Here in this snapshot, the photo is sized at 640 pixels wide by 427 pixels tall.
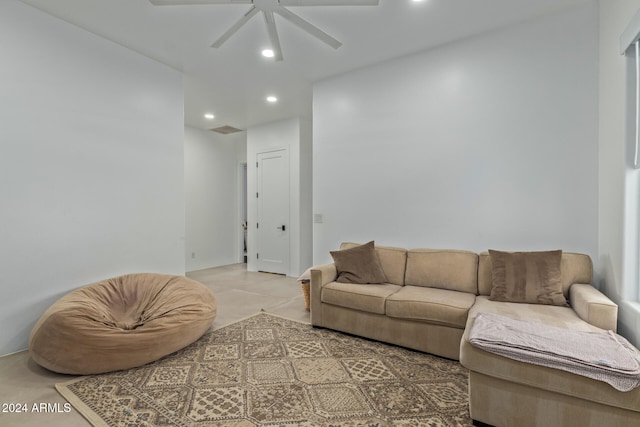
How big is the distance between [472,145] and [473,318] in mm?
1881

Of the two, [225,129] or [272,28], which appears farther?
[225,129]

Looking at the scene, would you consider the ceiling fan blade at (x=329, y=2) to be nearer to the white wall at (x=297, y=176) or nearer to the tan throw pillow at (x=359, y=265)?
the tan throw pillow at (x=359, y=265)

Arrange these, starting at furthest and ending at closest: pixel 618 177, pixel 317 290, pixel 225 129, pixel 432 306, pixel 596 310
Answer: pixel 225 129 < pixel 317 290 < pixel 432 306 < pixel 618 177 < pixel 596 310

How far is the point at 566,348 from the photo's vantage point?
1545 mm

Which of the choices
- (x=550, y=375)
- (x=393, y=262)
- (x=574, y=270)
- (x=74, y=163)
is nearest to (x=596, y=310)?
(x=574, y=270)

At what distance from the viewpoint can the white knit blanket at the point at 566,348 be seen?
1.39 metres

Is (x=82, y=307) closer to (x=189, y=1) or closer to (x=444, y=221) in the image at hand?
(x=189, y=1)

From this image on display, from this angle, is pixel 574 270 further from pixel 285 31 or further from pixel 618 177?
pixel 285 31

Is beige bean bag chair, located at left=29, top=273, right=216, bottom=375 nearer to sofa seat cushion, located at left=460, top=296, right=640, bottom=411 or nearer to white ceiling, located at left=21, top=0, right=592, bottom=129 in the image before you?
sofa seat cushion, located at left=460, top=296, right=640, bottom=411

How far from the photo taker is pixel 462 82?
10.6 ft

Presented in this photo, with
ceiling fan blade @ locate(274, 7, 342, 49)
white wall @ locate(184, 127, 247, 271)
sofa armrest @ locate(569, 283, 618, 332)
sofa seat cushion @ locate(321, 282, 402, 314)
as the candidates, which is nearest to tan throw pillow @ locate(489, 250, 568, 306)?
sofa armrest @ locate(569, 283, 618, 332)

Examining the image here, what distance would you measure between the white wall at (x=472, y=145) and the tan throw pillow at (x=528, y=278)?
0.40m

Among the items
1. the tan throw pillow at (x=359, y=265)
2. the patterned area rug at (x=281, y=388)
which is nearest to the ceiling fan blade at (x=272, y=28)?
the tan throw pillow at (x=359, y=265)

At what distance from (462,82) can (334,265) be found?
2385 mm
